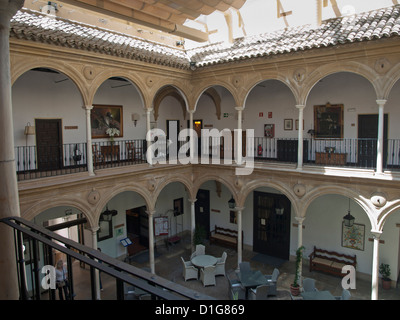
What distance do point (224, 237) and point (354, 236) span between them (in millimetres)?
5520

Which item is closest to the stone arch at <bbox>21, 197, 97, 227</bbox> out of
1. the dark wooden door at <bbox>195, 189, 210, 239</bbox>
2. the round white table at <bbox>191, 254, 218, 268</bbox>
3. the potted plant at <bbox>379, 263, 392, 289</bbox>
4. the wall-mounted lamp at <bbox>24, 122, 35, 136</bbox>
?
the wall-mounted lamp at <bbox>24, 122, 35, 136</bbox>

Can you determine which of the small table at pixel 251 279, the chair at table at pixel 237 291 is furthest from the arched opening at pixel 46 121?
the small table at pixel 251 279

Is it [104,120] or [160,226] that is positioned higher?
[104,120]

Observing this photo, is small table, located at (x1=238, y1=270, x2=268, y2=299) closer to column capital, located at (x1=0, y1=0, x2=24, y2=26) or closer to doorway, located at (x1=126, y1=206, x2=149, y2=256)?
doorway, located at (x1=126, y1=206, x2=149, y2=256)

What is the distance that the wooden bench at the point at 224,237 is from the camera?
14352 millimetres

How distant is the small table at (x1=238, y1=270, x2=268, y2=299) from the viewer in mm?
9578

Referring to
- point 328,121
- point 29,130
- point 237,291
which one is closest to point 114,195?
point 29,130

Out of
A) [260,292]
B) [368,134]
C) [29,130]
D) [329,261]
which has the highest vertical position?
[29,130]

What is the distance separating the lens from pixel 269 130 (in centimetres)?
1333

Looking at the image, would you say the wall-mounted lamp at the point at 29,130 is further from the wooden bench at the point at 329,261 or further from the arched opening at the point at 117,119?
the wooden bench at the point at 329,261

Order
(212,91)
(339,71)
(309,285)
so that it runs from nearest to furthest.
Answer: (309,285)
(339,71)
(212,91)

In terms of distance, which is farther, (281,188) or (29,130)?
(281,188)

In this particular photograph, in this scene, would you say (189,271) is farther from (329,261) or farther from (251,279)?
(329,261)

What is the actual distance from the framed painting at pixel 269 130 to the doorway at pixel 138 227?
6321mm
